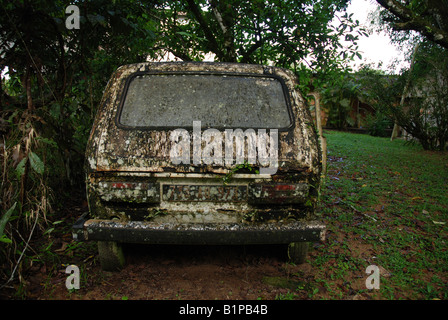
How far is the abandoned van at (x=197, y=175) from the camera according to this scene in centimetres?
215

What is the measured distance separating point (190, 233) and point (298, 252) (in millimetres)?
1053

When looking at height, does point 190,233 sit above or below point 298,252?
above

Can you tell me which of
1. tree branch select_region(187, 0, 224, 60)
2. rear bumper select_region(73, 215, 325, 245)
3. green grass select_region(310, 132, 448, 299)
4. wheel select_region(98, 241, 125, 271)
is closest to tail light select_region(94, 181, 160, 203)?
rear bumper select_region(73, 215, 325, 245)

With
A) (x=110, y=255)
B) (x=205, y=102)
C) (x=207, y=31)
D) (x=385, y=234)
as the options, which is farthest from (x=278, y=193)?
(x=207, y=31)

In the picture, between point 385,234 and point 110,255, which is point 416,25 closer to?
point 385,234

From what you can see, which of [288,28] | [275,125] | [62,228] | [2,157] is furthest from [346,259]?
[288,28]

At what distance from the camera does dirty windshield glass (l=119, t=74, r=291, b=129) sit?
92.9 inches

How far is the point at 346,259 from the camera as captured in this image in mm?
2906

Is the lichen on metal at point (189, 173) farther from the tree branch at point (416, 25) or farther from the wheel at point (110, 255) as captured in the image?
the tree branch at point (416, 25)

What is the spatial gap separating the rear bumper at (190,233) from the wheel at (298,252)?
0.40m

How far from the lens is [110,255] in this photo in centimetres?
241

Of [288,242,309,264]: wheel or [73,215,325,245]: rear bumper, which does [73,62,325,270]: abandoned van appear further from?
[288,242,309,264]: wheel

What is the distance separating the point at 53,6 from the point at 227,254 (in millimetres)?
2881
